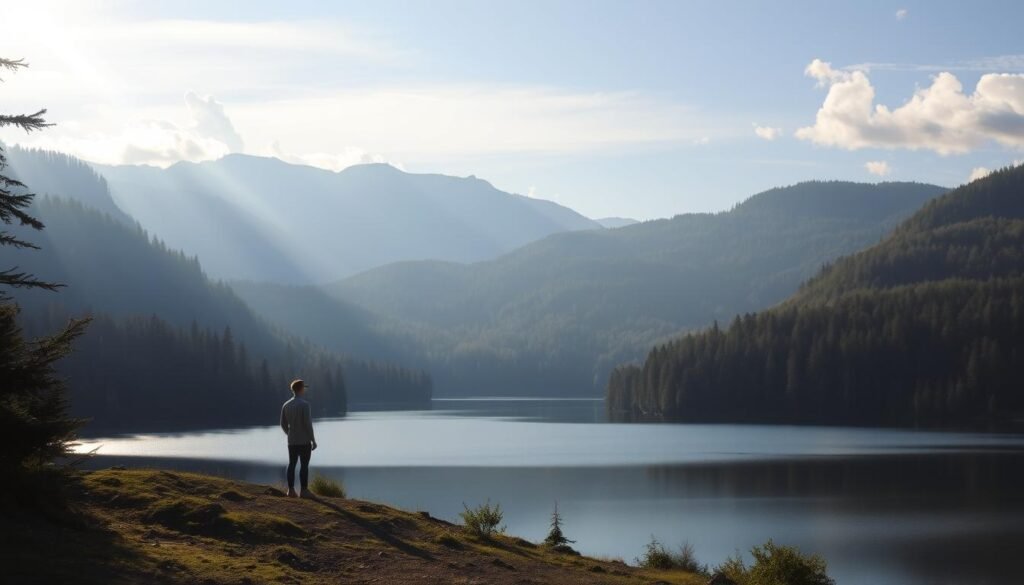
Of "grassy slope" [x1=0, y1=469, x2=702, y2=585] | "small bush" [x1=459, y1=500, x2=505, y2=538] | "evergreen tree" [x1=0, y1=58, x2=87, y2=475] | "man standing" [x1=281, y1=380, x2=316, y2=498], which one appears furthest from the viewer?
"small bush" [x1=459, y1=500, x2=505, y2=538]

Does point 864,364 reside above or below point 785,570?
above

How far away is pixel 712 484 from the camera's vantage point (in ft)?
214

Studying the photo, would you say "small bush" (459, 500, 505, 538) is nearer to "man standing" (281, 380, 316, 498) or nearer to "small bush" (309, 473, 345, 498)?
"man standing" (281, 380, 316, 498)

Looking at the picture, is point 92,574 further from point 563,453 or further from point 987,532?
point 563,453

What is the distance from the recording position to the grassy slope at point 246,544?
727 inches

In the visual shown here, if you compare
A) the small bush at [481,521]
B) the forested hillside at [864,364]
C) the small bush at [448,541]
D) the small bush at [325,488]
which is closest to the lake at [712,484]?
the small bush at [481,521]

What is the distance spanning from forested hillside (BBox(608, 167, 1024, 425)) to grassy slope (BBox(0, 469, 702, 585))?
5261 inches

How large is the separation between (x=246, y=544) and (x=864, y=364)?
155 m

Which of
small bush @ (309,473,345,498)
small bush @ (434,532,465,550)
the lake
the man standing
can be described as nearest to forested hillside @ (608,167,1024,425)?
the lake

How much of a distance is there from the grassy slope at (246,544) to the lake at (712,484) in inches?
505

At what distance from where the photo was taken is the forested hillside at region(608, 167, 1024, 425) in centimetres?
15475

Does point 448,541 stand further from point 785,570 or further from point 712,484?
point 712,484

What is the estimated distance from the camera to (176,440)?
108 m

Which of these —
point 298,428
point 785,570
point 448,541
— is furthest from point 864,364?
point 448,541
